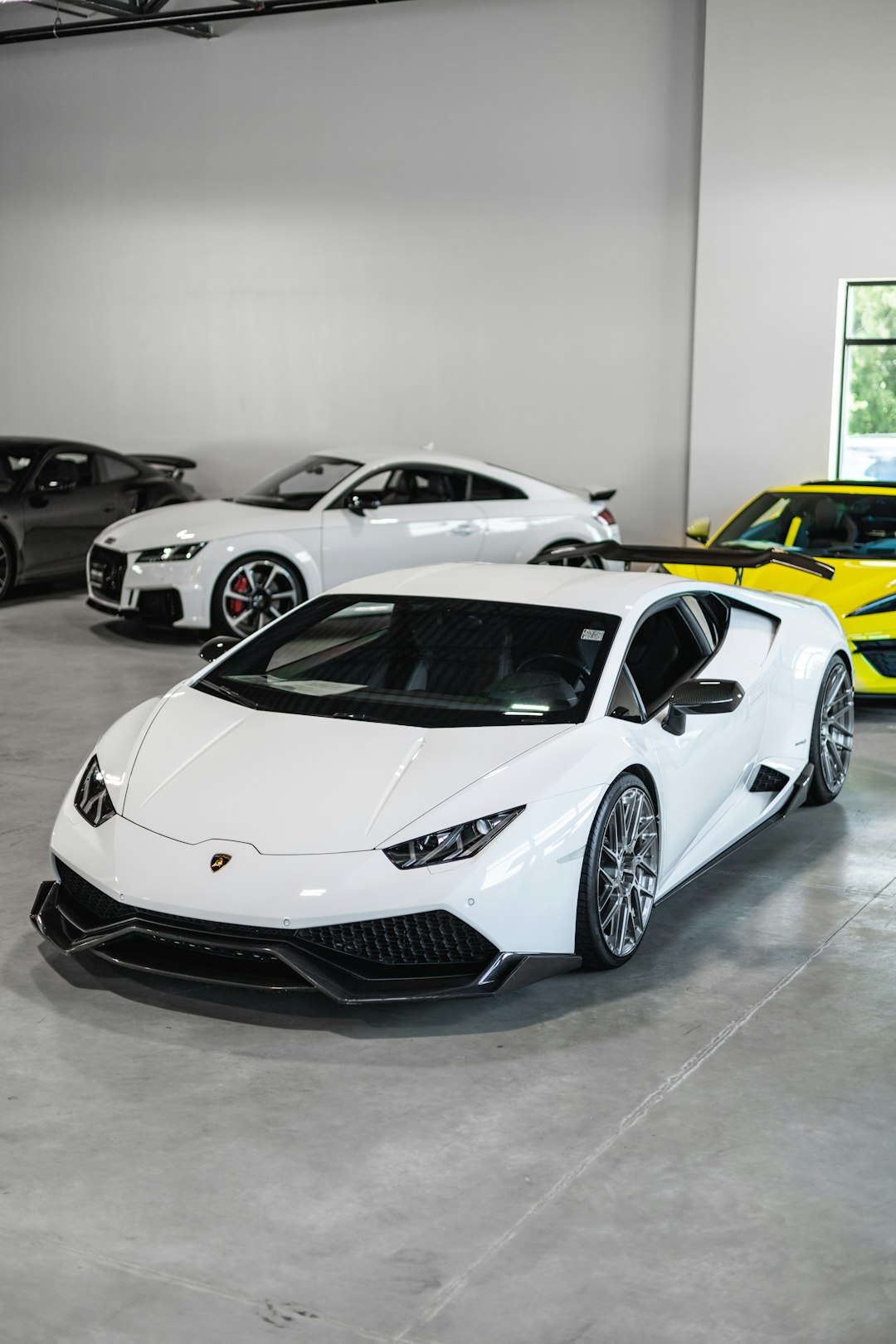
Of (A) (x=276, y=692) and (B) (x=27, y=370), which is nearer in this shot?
(A) (x=276, y=692)

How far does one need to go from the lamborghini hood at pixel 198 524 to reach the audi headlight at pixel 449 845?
7011 mm

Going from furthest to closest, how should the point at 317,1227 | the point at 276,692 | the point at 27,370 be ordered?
the point at 27,370 → the point at 276,692 → the point at 317,1227

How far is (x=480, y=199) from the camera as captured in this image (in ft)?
48.6

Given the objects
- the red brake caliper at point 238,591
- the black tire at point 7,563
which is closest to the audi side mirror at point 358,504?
the red brake caliper at point 238,591

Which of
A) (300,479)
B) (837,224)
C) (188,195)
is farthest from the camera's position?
(188,195)

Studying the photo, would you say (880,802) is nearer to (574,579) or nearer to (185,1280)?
(574,579)

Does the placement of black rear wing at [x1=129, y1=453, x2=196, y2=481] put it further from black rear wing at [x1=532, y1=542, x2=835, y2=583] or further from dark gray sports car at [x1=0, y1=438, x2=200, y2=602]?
black rear wing at [x1=532, y1=542, x2=835, y2=583]

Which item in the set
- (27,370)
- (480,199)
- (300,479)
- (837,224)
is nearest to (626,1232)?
(300,479)

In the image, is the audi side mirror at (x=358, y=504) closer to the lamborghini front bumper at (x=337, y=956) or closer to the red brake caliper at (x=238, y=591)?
the red brake caliper at (x=238, y=591)

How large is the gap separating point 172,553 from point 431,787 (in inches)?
273

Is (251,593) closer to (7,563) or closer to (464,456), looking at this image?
(464,456)

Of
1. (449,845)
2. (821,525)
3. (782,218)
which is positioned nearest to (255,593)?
(821,525)

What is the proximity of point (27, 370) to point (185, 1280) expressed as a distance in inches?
638

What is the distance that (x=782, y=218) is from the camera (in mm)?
13297
